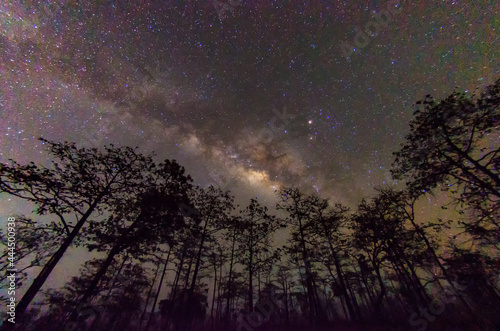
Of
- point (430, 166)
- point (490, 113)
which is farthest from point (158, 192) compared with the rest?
point (490, 113)

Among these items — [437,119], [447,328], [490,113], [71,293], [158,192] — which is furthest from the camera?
[71,293]

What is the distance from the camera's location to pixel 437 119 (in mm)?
9672

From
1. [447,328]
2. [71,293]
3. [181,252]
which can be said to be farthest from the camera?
[71,293]

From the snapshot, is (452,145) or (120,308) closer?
(452,145)

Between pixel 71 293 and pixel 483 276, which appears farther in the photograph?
pixel 71 293

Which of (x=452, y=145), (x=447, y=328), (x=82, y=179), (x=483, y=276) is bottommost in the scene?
(x=447, y=328)

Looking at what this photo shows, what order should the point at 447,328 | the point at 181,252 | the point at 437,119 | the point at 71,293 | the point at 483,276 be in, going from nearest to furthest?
the point at 437,119
the point at 447,328
the point at 483,276
the point at 181,252
the point at 71,293

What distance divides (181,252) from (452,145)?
1092 inches

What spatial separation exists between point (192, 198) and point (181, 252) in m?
10.3

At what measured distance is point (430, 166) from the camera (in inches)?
403

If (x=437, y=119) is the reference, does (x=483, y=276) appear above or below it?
below

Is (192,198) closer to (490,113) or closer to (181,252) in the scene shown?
(181,252)

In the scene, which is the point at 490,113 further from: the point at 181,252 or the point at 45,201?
the point at 181,252

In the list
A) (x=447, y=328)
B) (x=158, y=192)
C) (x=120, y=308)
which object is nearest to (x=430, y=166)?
(x=447, y=328)
